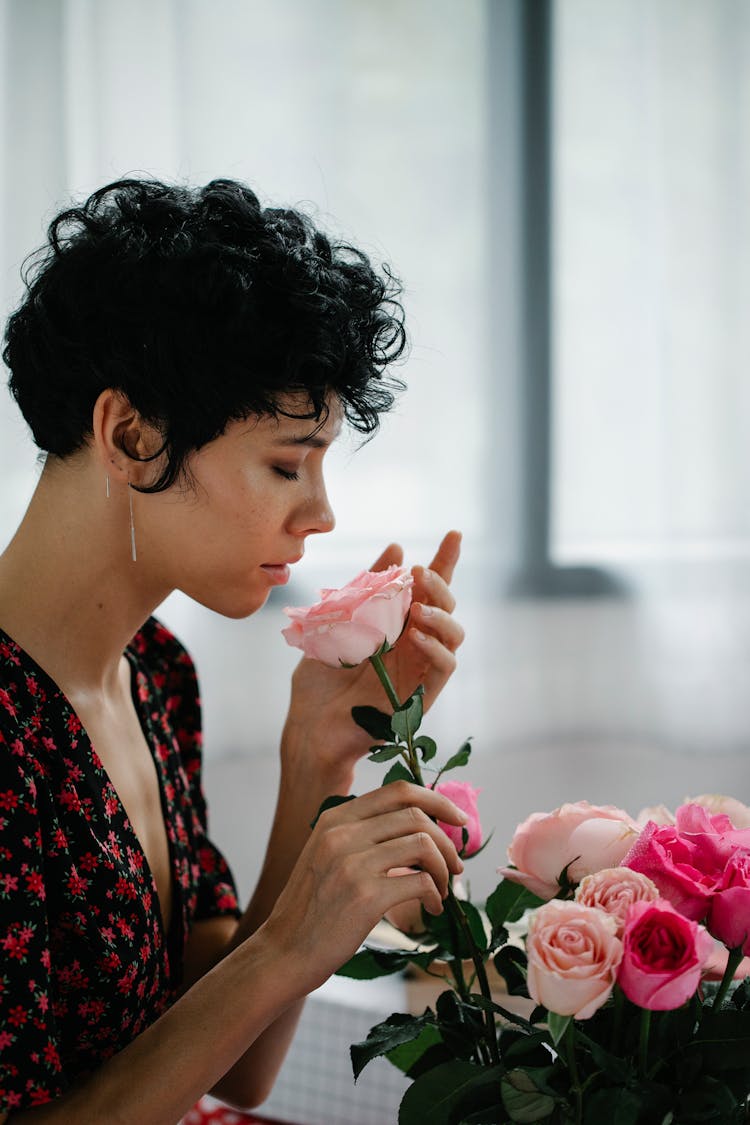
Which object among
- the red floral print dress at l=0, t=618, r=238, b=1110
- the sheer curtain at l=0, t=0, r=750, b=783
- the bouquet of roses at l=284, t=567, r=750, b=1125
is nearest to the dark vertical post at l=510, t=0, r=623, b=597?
the sheer curtain at l=0, t=0, r=750, b=783

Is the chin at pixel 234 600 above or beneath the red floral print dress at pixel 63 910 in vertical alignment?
above

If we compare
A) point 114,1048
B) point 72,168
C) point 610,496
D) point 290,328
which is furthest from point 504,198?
point 114,1048

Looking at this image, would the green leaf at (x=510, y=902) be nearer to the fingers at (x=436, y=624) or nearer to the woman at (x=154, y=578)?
the woman at (x=154, y=578)

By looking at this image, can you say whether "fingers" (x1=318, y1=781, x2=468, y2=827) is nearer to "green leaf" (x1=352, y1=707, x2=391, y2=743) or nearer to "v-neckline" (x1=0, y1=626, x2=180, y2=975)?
"green leaf" (x1=352, y1=707, x2=391, y2=743)

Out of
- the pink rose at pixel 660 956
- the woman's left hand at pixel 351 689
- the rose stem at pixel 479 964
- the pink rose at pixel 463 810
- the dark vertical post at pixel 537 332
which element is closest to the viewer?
the pink rose at pixel 660 956

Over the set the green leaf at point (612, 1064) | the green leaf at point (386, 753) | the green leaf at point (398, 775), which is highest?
the green leaf at point (386, 753)

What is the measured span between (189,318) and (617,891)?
501 millimetres

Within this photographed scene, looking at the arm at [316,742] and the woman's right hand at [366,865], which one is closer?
the woman's right hand at [366,865]

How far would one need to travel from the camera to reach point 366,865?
2.27ft

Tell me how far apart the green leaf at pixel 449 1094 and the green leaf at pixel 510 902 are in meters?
0.11

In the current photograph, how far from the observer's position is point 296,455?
0.87m

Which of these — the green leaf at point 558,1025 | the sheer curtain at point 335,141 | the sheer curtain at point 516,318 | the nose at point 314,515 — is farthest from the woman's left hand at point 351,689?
the sheer curtain at point 516,318

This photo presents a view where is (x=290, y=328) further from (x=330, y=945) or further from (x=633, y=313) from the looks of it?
(x=633, y=313)

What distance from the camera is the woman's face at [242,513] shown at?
0.86 meters
